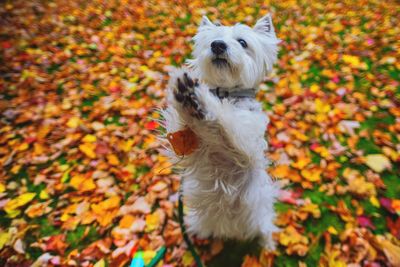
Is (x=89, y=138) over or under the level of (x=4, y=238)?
over

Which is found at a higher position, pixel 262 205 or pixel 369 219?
pixel 262 205

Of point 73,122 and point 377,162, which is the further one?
point 73,122

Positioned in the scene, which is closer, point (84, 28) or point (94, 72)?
point (94, 72)

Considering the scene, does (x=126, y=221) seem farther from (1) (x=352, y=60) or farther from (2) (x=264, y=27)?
(1) (x=352, y=60)

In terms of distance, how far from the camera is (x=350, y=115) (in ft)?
11.1

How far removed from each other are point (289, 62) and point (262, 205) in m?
2.71

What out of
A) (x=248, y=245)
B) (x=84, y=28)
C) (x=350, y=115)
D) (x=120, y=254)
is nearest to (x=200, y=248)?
(x=248, y=245)

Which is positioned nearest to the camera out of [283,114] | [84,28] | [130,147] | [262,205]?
[262,205]

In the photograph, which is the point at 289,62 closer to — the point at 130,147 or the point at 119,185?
the point at 130,147

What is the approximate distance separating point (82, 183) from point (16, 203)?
62 cm

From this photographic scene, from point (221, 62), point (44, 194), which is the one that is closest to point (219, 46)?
point (221, 62)

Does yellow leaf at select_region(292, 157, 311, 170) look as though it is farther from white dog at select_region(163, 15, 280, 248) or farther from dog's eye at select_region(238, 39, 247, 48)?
dog's eye at select_region(238, 39, 247, 48)

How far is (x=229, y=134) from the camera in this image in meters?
1.62

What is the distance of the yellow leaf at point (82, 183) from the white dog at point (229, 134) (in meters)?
1.19
